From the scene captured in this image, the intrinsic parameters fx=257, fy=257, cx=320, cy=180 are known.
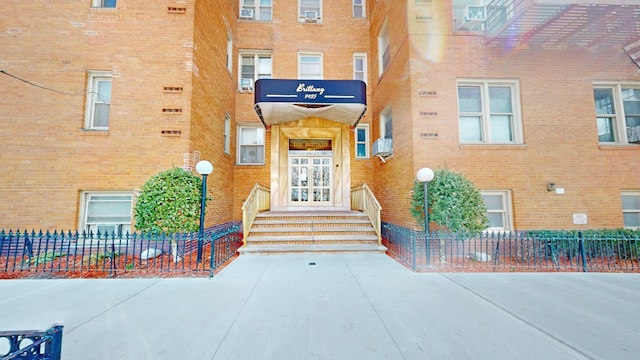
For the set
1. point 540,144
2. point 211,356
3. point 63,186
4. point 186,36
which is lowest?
point 211,356

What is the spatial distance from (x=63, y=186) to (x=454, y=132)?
36.1 ft

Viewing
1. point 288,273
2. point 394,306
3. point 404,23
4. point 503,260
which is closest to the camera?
point 394,306

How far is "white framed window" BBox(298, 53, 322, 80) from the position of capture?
1188 cm

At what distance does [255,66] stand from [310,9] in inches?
153

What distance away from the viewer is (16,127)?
697 centimetres

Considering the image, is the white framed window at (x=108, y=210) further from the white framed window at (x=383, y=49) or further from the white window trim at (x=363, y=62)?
the white window trim at (x=363, y=62)

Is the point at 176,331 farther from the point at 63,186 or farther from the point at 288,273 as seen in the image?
the point at 63,186

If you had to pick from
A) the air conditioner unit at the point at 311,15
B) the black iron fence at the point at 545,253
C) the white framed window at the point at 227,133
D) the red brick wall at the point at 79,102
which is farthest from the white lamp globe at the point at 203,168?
the air conditioner unit at the point at 311,15

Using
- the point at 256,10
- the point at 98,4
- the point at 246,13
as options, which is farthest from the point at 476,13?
the point at 98,4

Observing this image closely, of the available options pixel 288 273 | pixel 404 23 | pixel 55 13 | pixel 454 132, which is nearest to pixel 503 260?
pixel 454 132

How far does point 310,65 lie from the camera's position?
12.0 meters

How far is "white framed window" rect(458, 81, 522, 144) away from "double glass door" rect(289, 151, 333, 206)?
585cm

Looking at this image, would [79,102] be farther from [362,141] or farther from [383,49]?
[383,49]

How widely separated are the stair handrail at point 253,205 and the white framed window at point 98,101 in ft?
14.7
